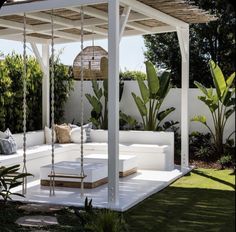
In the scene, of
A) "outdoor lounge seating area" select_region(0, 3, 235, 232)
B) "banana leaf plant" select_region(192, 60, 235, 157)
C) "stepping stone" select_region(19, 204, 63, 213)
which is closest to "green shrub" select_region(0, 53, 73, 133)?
"outdoor lounge seating area" select_region(0, 3, 235, 232)

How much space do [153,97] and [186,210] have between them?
5362 mm

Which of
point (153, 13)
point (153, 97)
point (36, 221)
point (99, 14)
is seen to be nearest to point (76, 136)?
point (153, 97)

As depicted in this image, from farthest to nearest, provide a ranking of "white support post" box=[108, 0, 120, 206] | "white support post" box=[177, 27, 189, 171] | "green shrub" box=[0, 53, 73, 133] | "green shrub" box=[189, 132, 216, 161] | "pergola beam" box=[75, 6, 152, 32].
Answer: "green shrub" box=[189, 132, 216, 161] → "green shrub" box=[0, 53, 73, 133] → "white support post" box=[177, 27, 189, 171] → "pergola beam" box=[75, 6, 152, 32] → "white support post" box=[108, 0, 120, 206]

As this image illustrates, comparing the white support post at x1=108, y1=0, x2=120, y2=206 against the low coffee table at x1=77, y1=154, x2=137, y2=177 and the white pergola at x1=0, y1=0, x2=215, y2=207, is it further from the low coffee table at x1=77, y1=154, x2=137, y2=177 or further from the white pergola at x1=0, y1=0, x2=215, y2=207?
the low coffee table at x1=77, y1=154, x2=137, y2=177

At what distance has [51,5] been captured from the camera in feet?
25.1

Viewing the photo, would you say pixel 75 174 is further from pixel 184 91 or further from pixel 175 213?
pixel 184 91

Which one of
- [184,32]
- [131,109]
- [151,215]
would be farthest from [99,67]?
[151,215]

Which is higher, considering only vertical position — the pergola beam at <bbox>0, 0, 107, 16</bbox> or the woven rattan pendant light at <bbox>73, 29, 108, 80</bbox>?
the pergola beam at <bbox>0, 0, 107, 16</bbox>

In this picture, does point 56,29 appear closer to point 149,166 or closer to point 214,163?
point 149,166

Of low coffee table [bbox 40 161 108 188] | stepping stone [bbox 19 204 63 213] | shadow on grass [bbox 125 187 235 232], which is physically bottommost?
shadow on grass [bbox 125 187 235 232]

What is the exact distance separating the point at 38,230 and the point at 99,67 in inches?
219

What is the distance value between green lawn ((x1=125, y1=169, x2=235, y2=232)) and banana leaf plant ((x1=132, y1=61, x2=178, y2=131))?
3214 millimetres

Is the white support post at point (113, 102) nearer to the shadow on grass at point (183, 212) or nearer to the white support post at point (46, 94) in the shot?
the shadow on grass at point (183, 212)

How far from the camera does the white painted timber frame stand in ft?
22.9
